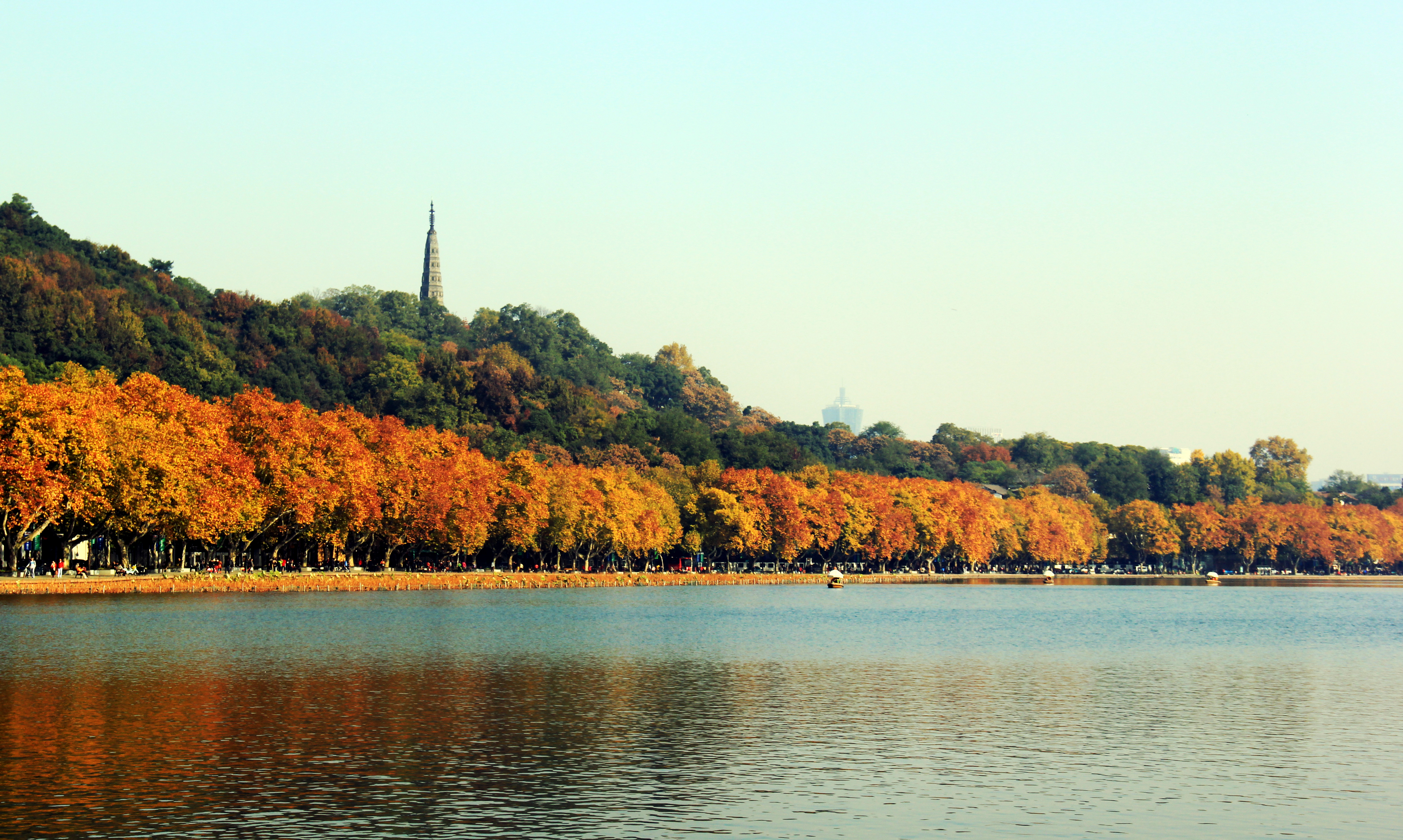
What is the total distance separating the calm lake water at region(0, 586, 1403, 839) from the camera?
80.6 ft

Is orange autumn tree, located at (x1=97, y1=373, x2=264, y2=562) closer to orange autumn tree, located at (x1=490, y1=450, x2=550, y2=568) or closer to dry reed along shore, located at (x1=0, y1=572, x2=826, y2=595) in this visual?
dry reed along shore, located at (x1=0, y1=572, x2=826, y2=595)

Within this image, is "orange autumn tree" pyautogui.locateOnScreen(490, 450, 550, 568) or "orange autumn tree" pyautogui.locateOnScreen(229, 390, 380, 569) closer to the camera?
"orange autumn tree" pyautogui.locateOnScreen(229, 390, 380, 569)

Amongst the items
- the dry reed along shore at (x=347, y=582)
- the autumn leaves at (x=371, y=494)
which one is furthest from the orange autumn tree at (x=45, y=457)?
the dry reed along shore at (x=347, y=582)

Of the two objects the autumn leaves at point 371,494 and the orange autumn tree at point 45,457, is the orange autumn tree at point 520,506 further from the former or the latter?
the orange autumn tree at point 45,457

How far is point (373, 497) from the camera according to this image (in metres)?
108

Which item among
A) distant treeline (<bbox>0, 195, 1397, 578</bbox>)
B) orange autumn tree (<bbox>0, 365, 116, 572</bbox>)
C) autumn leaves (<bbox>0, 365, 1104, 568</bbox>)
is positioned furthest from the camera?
distant treeline (<bbox>0, 195, 1397, 578</bbox>)

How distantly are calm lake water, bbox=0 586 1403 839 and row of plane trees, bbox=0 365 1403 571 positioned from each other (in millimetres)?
15006

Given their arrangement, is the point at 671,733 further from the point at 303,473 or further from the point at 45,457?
the point at 303,473

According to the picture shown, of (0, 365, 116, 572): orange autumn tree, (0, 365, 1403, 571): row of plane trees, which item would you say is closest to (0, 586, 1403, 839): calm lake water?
(0, 365, 116, 572): orange autumn tree

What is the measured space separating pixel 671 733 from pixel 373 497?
7739 cm

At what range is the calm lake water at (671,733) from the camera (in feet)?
80.6

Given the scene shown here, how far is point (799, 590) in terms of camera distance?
466 feet

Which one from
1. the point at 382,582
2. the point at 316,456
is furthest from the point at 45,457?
the point at 382,582

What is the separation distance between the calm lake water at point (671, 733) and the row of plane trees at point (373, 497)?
591 inches
